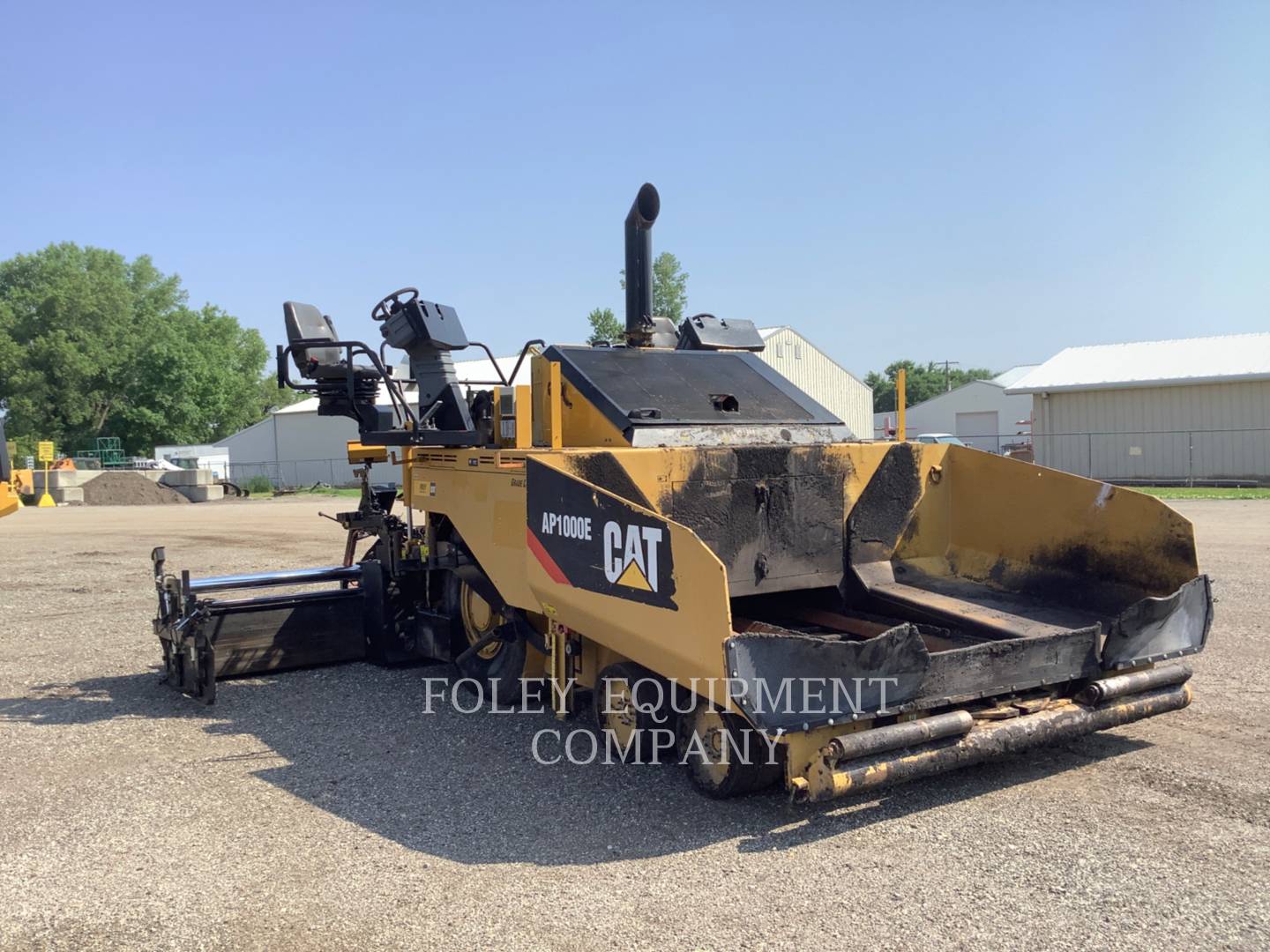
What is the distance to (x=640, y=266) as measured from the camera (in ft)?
22.2

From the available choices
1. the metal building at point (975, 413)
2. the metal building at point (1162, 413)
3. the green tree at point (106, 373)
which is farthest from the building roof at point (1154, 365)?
the green tree at point (106, 373)

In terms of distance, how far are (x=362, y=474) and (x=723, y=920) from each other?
15.8 ft

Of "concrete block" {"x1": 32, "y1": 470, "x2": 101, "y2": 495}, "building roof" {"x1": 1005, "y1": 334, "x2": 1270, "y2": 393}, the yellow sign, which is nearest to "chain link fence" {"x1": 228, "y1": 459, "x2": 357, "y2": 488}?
"concrete block" {"x1": 32, "y1": 470, "x2": 101, "y2": 495}

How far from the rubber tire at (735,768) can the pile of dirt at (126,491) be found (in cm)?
3117

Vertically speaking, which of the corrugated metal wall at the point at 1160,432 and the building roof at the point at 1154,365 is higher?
the building roof at the point at 1154,365

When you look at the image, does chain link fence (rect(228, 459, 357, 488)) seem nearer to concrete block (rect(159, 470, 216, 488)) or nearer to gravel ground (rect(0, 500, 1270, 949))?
concrete block (rect(159, 470, 216, 488))

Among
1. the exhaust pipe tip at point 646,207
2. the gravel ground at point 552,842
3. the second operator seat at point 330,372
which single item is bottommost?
the gravel ground at point 552,842

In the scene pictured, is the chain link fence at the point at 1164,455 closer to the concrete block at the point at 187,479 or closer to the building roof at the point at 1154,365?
the building roof at the point at 1154,365

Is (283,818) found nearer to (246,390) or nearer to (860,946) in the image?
(860,946)

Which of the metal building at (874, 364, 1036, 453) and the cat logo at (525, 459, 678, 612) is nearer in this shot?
the cat logo at (525, 459, 678, 612)

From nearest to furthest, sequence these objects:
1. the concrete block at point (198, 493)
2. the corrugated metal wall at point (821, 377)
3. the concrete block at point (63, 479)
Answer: the concrete block at point (63, 479) < the concrete block at point (198, 493) < the corrugated metal wall at point (821, 377)

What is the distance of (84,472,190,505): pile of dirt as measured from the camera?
32.3m

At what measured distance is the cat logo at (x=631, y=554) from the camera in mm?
4262

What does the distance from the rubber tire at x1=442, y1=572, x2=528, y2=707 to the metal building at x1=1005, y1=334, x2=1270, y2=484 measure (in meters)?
23.1
